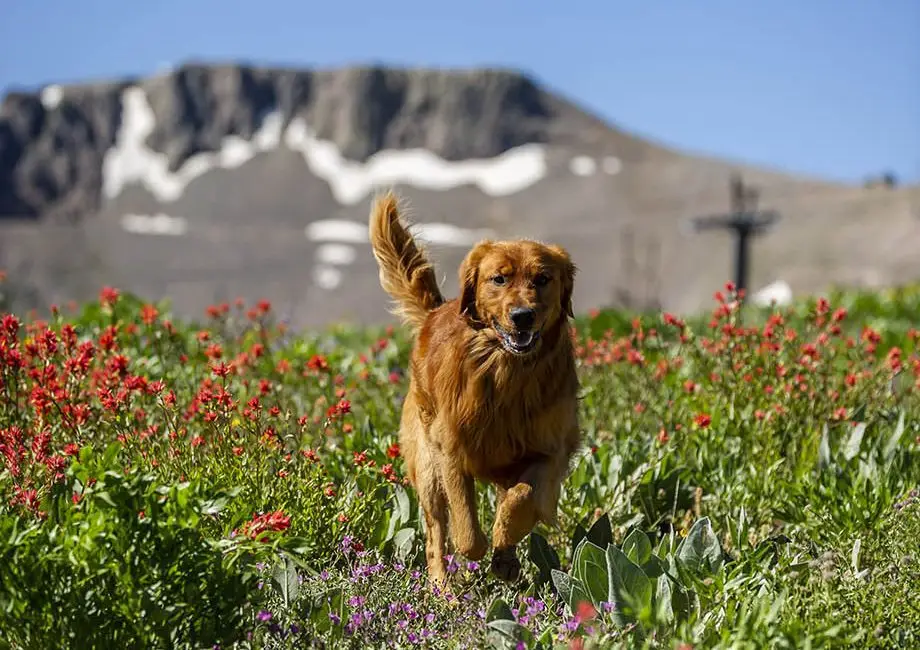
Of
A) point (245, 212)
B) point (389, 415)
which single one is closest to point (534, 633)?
point (389, 415)

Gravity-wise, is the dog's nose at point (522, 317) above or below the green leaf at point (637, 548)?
above

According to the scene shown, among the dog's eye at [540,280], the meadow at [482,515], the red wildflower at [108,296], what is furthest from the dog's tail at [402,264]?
the red wildflower at [108,296]

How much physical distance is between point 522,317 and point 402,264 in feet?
4.24

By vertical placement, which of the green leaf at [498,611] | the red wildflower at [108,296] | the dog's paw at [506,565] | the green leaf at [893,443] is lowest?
the dog's paw at [506,565]

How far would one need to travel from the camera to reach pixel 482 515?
4.48m

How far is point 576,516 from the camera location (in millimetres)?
4414

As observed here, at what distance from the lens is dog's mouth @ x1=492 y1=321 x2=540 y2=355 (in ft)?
12.8

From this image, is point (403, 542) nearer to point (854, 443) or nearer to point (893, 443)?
point (854, 443)

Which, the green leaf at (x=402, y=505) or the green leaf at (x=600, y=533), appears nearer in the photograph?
the green leaf at (x=600, y=533)

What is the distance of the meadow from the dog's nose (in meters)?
0.73

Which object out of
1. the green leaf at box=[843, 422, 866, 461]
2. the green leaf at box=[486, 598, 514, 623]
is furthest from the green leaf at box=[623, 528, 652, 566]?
the green leaf at box=[843, 422, 866, 461]

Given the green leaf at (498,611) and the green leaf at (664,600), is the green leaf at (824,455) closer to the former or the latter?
the green leaf at (664,600)

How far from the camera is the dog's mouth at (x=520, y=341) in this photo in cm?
389

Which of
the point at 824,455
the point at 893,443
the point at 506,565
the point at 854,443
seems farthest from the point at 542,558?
the point at 893,443
